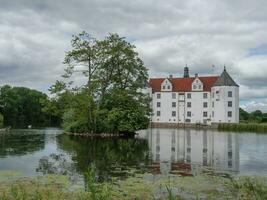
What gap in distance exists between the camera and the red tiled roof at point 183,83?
8138 centimetres

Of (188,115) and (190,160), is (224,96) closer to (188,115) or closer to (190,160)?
(188,115)

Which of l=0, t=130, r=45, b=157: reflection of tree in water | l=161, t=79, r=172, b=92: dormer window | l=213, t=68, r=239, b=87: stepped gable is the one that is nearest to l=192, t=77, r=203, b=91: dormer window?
l=213, t=68, r=239, b=87: stepped gable

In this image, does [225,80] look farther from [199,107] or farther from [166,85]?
[166,85]

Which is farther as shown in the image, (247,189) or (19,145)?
(19,145)

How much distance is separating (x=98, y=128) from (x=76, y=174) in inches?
1162

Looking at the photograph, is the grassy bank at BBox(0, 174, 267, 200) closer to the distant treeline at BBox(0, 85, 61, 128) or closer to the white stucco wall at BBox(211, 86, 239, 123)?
the white stucco wall at BBox(211, 86, 239, 123)

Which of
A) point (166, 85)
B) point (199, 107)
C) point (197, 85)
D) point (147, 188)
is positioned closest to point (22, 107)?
point (166, 85)

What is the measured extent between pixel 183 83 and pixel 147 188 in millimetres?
71983

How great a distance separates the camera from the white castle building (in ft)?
249

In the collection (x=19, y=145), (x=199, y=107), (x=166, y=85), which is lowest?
(x=19, y=145)

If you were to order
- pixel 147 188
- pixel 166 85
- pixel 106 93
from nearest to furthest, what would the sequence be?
pixel 147 188, pixel 106 93, pixel 166 85

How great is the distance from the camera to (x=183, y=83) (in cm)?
8412

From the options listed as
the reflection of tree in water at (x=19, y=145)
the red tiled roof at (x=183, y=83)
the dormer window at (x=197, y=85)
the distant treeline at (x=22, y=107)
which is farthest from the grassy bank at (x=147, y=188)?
the distant treeline at (x=22, y=107)

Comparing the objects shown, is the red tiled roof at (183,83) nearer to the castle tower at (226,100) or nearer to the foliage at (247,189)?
the castle tower at (226,100)
